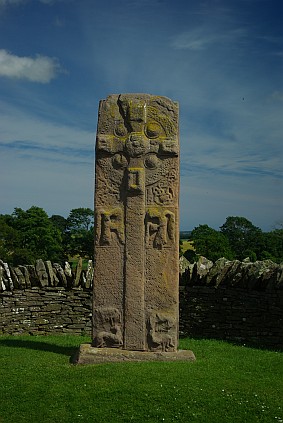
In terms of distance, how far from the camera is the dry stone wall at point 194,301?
30.6 ft

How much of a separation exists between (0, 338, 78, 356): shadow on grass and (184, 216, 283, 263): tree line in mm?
17792

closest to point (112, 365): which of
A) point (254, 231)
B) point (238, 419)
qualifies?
point (238, 419)

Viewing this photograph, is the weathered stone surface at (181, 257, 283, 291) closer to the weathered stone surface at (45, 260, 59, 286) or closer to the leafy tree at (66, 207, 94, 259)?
the weathered stone surface at (45, 260, 59, 286)

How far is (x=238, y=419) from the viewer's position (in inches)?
203

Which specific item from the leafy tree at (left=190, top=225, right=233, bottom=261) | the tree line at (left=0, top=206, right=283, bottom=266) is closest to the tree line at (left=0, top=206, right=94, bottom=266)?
the tree line at (left=0, top=206, right=283, bottom=266)

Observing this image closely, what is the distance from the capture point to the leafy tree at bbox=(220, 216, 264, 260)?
100 ft

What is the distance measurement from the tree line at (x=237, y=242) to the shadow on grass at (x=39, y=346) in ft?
58.4

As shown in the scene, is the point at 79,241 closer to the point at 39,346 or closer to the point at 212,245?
the point at 212,245

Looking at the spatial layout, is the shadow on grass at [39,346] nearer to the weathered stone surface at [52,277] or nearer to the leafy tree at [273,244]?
the weathered stone surface at [52,277]

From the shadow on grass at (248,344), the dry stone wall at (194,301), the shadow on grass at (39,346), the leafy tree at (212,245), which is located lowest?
the shadow on grass at (248,344)

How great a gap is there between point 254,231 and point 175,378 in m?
27.9

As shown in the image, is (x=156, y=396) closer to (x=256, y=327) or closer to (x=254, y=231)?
(x=256, y=327)

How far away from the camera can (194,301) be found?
1020 cm

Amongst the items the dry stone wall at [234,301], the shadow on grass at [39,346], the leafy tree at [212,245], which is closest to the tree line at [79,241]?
the leafy tree at [212,245]
